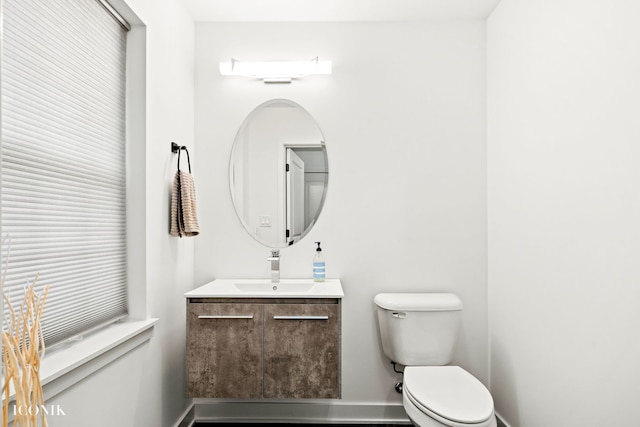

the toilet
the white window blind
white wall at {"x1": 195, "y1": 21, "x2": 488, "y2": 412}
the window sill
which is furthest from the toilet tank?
the white window blind

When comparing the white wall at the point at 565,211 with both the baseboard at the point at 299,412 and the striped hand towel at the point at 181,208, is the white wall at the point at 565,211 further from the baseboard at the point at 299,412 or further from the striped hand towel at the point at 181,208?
the striped hand towel at the point at 181,208

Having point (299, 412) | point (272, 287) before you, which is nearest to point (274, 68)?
point (272, 287)

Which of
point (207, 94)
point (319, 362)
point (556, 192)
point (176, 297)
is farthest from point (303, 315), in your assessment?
point (207, 94)

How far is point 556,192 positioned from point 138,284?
184 cm

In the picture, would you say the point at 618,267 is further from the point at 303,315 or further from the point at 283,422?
the point at 283,422

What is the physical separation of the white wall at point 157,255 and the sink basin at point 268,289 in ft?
0.66

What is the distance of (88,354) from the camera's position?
4.21 feet

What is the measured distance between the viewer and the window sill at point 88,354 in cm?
115

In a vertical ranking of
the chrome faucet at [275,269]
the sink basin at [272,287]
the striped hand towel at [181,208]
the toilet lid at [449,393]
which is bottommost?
the toilet lid at [449,393]

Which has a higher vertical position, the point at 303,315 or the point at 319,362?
the point at 303,315

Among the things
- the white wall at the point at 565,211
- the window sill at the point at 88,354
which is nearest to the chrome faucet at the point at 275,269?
the window sill at the point at 88,354

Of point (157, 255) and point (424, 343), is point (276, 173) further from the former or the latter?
point (424, 343)

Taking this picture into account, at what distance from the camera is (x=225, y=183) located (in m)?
2.45

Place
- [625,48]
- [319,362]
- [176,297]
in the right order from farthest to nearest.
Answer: [176,297] → [319,362] → [625,48]
